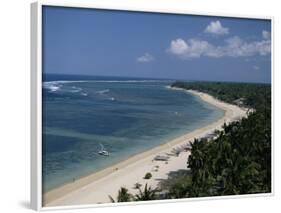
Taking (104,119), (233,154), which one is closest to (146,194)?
(104,119)

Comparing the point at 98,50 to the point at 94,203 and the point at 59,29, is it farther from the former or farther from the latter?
the point at 94,203

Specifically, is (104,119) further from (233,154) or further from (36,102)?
(233,154)

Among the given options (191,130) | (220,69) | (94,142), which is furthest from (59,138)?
(220,69)

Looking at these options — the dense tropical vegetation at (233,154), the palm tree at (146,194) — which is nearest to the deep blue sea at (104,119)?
the dense tropical vegetation at (233,154)

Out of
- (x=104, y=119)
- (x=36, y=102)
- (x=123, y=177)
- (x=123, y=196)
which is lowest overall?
(x=123, y=196)

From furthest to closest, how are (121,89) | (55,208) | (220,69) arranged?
1. (220,69)
2. (121,89)
3. (55,208)

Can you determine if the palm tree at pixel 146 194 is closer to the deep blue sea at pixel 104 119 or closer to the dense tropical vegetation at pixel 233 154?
the dense tropical vegetation at pixel 233 154
